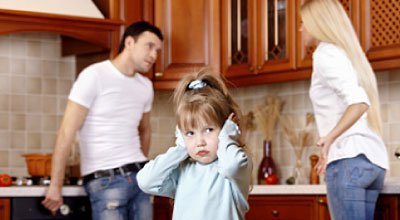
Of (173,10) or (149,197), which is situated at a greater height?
(173,10)

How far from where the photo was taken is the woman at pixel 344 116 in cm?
313

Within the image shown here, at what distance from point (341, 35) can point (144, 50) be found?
1.00m

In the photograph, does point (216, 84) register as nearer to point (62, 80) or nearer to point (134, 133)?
point (134, 133)

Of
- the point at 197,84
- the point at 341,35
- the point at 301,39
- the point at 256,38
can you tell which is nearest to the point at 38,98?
the point at 256,38

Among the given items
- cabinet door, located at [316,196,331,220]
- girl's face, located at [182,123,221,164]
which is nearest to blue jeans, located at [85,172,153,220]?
cabinet door, located at [316,196,331,220]

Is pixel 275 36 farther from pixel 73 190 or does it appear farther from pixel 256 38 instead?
pixel 73 190

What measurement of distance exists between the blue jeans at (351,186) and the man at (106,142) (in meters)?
0.90

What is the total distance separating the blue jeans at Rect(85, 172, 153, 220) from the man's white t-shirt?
6cm

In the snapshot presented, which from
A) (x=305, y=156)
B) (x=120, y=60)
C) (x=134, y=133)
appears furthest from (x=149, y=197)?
(x=305, y=156)

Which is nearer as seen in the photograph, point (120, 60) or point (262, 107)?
point (120, 60)

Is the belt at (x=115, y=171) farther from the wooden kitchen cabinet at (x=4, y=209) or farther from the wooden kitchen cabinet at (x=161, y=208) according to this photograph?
the wooden kitchen cabinet at (x=161, y=208)

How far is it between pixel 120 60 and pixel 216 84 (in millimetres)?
1411

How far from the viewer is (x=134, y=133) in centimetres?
385

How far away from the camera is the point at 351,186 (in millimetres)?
3131
